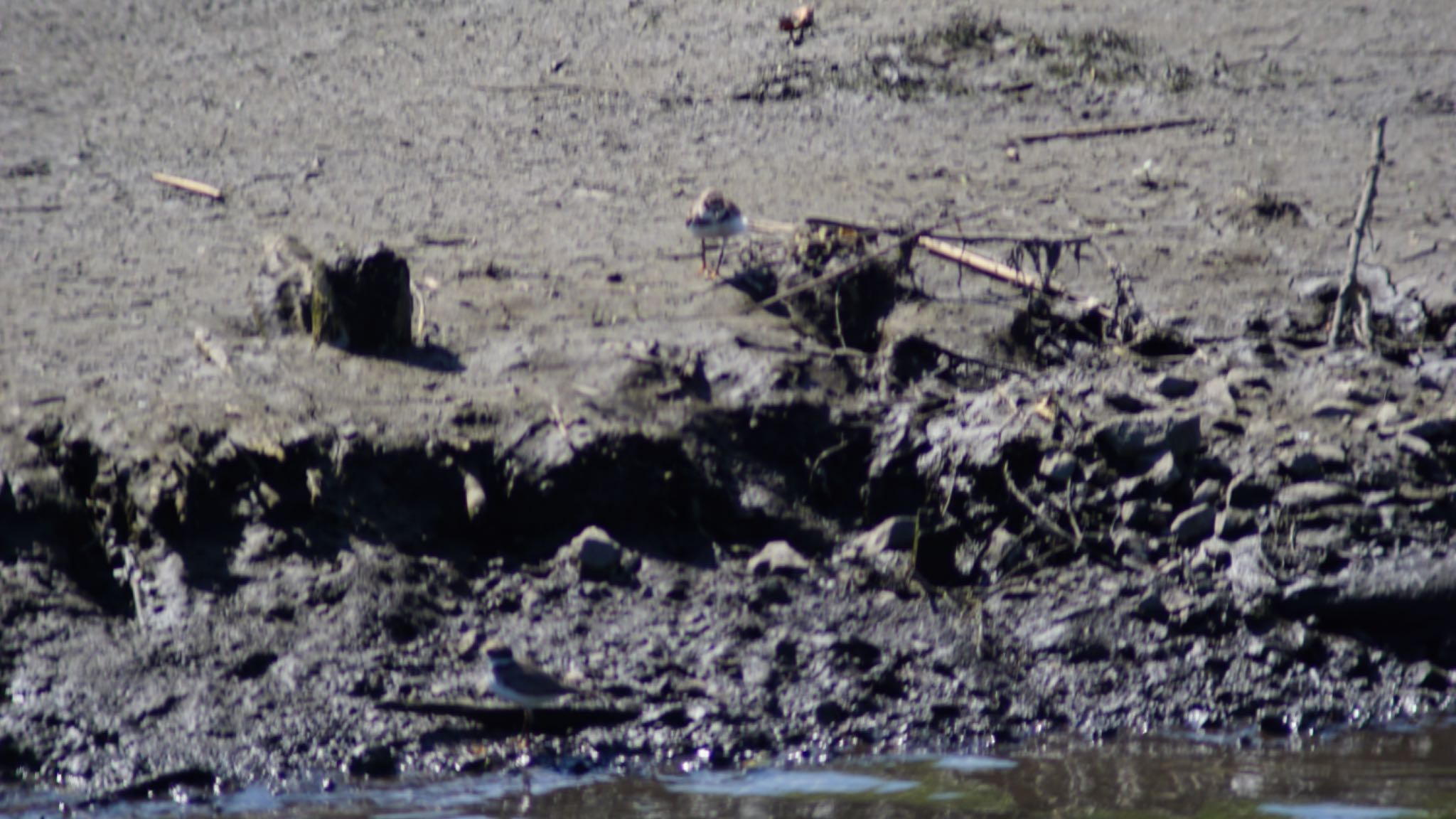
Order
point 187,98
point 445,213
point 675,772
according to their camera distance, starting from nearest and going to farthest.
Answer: point 675,772 → point 445,213 → point 187,98

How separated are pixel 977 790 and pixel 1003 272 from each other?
2474 millimetres

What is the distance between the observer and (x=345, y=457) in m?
4.81

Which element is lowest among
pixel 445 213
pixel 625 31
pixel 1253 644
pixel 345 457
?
pixel 1253 644

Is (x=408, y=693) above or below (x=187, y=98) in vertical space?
below

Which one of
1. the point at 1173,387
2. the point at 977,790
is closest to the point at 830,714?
the point at 977,790

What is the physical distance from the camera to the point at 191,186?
24.4 ft

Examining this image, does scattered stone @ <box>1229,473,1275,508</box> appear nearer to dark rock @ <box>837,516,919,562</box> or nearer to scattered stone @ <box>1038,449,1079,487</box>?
scattered stone @ <box>1038,449,1079,487</box>

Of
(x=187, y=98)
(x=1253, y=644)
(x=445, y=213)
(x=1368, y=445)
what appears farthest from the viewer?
(x=187, y=98)

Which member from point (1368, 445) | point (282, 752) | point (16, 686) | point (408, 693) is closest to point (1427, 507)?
point (1368, 445)

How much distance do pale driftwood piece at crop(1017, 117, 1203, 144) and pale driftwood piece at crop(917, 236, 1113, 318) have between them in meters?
1.72

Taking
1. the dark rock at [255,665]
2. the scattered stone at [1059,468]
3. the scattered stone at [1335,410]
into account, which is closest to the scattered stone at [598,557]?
the dark rock at [255,665]

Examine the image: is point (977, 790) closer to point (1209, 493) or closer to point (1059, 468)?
point (1059, 468)

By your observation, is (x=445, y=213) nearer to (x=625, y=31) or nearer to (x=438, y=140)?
(x=438, y=140)

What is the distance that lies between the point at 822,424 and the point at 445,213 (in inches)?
104
